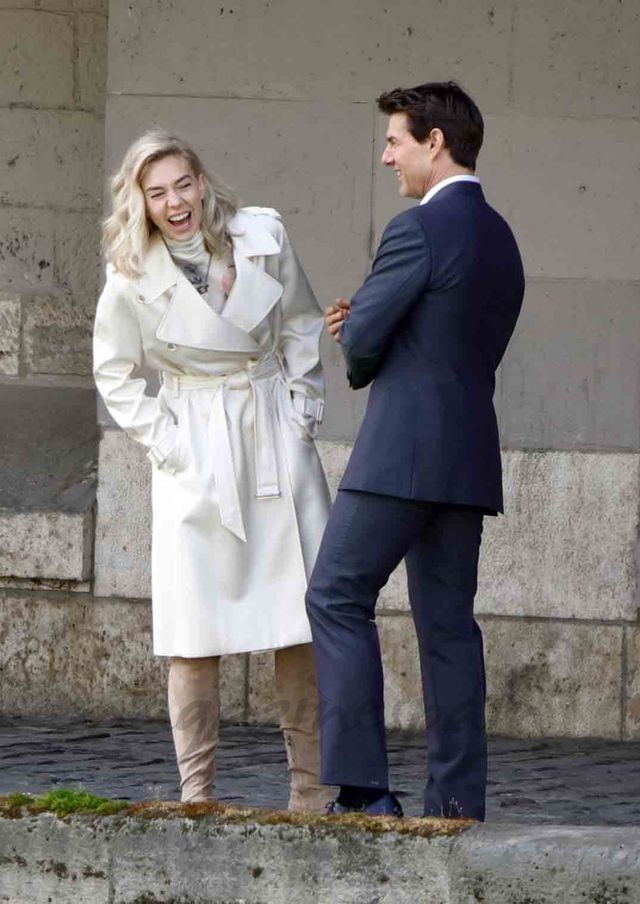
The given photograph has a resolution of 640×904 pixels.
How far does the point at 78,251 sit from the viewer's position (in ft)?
27.3

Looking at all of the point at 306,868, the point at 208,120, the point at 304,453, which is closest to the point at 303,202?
the point at 208,120

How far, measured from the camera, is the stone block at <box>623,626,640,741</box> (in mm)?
7492

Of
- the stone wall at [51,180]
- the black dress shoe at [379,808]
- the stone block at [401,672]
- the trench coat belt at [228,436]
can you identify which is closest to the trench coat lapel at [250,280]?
the trench coat belt at [228,436]

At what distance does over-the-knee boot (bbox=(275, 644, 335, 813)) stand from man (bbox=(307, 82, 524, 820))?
0.46m

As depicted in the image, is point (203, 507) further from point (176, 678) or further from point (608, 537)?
point (608, 537)

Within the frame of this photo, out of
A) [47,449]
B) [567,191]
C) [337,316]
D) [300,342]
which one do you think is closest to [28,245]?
[47,449]

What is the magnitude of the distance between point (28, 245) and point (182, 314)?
282 centimetres

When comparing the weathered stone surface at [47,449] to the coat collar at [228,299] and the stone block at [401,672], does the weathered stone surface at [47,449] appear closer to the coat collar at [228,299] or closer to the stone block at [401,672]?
the stone block at [401,672]

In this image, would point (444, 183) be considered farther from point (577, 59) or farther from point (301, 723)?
point (577, 59)

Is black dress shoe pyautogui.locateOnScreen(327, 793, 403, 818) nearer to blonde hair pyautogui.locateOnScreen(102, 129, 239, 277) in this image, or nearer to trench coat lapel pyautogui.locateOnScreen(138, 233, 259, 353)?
trench coat lapel pyautogui.locateOnScreen(138, 233, 259, 353)

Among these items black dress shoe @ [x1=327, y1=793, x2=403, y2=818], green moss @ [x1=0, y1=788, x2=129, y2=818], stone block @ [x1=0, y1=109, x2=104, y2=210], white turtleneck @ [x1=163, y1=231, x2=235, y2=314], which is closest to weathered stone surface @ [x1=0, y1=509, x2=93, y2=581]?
stone block @ [x1=0, y1=109, x2=104, y2=210]

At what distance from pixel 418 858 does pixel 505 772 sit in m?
2.48

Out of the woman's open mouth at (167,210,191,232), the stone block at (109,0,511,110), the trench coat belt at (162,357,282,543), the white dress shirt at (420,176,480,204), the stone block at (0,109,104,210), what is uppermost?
the stone block at (109,0,511,110)

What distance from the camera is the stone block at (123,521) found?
7.71 m
